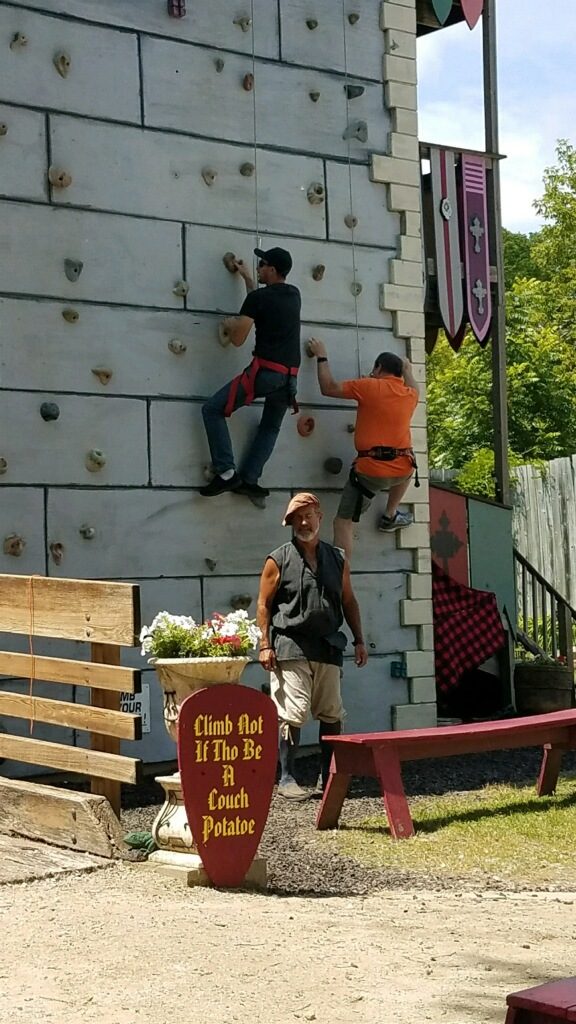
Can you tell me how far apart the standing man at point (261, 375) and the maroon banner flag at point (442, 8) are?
3.65 meters

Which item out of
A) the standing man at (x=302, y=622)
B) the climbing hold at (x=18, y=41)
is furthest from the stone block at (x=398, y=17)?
the standing man at (x=302, y=622)

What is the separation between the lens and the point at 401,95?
12.5 meters

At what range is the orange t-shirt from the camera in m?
11.6

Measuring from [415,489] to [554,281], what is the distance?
75.8ft

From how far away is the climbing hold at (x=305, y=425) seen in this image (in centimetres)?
1176

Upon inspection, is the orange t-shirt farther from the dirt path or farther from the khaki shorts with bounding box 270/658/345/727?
the dirt path

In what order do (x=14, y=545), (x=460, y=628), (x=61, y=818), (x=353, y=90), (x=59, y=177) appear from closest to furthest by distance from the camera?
1. (x=61, y=818)
2. (x=14, y=545)
3. (x=59, y=177)
4. (x=353, y=90)
5. (x=460, y=628)

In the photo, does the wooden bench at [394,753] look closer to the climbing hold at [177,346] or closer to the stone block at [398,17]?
the climbing hold at [177,346]

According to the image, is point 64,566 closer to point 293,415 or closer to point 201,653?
point 293,415

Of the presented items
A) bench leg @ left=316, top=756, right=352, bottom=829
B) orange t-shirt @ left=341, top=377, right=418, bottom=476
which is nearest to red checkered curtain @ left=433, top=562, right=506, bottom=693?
orange t-shirt @ left=341, top=377, right=418, bottom=476

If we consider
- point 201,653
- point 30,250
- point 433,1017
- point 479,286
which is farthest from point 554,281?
point 433,1017

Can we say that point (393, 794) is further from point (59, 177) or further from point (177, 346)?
point (59, 177)

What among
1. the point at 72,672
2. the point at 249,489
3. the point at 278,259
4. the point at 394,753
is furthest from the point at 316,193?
the point at 72,672

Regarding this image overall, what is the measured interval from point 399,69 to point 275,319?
282 cm
